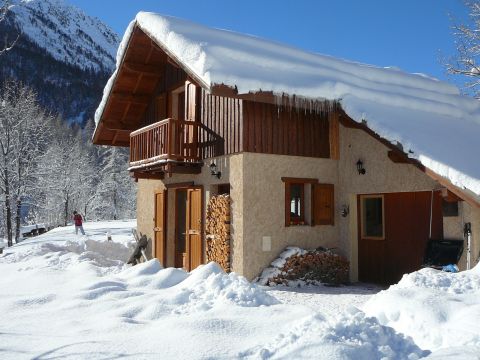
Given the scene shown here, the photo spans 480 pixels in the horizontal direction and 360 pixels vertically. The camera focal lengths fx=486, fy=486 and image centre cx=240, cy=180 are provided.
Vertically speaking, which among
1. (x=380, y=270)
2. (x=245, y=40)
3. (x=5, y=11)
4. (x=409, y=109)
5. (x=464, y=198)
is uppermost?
(x=245, y=40)

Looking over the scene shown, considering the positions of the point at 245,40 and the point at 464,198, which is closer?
the point at 464,198

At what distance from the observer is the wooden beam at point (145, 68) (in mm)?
13246

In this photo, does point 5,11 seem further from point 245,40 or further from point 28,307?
point 245,40

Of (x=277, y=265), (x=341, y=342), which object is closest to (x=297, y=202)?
(x=277, y=265)

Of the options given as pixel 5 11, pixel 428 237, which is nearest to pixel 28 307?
pixel 5 11

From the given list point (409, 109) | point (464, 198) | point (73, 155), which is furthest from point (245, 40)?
point (73, 155)

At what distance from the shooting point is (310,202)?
11.0m

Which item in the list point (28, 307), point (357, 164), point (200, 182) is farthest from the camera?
point (200, 182)

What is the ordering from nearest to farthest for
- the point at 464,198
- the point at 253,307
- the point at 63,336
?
the point at 63,336 → the point at 253,307 → the point at 464,198

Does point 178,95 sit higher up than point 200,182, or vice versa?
point 178,95

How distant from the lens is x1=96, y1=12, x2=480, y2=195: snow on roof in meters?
8.98

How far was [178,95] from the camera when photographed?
44.2ft

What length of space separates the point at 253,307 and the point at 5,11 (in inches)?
250

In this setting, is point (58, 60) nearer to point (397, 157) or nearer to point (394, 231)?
point (394, 231)
